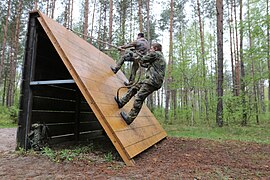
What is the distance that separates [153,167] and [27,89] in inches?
112

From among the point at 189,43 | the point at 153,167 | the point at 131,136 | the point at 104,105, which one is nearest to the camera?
the point at 153,167

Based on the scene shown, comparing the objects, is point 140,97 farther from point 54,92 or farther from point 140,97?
point 54,92

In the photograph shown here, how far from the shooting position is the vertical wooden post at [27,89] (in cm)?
398

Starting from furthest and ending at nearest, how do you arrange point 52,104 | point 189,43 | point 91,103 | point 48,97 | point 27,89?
point 189,43 < point 52,104 < point 48,97 < point 27,89 < point 91,103

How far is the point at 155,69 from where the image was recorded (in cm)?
381

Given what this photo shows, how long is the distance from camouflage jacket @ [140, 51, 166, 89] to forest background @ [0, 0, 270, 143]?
4.62 meters

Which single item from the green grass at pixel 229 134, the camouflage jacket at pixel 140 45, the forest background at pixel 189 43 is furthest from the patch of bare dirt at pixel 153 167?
the forest background at pixel 189 43

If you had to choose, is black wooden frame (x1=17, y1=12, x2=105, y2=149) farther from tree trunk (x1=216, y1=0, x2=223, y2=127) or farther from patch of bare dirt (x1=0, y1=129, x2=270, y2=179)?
tree trunk (x1=216, y1=0, x2=223, y2=127)

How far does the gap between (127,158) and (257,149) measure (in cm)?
341

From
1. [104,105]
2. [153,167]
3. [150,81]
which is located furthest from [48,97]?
[153,167]

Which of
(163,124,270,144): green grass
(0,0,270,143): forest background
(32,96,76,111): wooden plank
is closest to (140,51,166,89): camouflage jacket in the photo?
(32,96,76,111): wooden plank

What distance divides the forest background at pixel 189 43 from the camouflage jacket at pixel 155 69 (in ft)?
15.2

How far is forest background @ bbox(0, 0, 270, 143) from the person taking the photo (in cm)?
902

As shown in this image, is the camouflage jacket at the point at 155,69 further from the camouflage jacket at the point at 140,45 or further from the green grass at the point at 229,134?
the green grass at the point at 229,134
